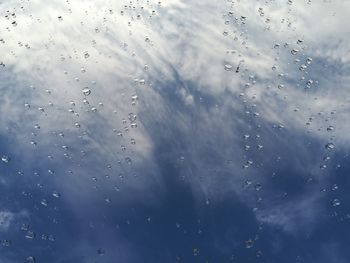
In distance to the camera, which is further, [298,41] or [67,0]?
[67,0]

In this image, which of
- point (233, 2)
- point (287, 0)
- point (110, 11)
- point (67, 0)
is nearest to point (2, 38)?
point (67, 0)

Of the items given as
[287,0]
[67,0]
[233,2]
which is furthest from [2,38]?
[287,0]

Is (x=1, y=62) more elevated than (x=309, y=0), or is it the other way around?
(x=309, y=0)

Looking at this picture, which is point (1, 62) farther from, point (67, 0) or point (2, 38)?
point (67, 0)

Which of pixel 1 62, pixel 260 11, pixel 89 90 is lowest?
pixel 89 90

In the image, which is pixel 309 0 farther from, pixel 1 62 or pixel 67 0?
pixel 1 62

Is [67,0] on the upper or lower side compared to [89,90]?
upper

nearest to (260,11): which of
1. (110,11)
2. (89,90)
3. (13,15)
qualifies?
(110,11)

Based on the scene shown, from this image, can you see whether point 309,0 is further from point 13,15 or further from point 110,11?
point 13,15
